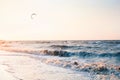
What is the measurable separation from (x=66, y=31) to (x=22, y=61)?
0.56 metres

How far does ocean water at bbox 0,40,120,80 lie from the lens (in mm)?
1676

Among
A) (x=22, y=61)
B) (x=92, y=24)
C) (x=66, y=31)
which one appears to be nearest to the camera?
(x=92, y=24)

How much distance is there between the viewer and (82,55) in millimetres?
1849

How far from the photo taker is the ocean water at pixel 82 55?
1676mm

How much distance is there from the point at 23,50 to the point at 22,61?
0.11 metres

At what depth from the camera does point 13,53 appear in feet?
7.40

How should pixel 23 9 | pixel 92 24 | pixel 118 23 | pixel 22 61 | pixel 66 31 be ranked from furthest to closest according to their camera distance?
pixel 23 9, pixel 22 61, pixel 66 31, pixel 92 24, pixel 118 23

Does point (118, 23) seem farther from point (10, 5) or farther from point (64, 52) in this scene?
point (10, 5)

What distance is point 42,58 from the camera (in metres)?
2.08

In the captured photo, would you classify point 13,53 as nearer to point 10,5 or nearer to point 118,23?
point 10,5

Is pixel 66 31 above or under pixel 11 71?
above

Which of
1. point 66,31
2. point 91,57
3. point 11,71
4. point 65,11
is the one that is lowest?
point 11,71

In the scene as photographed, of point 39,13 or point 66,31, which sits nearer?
point 66,31

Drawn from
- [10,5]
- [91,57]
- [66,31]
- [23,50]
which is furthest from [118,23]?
[10,5]
